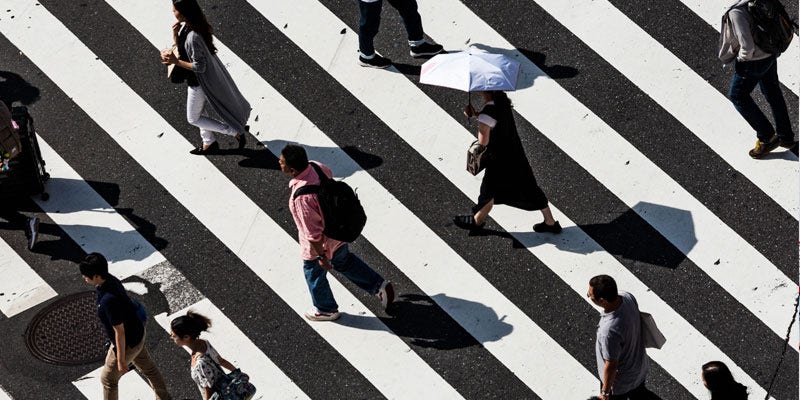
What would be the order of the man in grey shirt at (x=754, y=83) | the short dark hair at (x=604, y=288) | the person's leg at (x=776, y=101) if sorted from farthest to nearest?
the person's leg at (x=776, y=101) < the man in grey shirt at (x=754, y=83) < the short dark hair at (x=604, y=288)

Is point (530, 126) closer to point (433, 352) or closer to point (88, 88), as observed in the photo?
point (433, 352)

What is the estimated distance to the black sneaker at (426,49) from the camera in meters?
12.8

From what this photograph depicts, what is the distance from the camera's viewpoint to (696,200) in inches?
458

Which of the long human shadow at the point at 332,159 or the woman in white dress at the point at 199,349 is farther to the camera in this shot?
the long human shadow at the point at 332,159

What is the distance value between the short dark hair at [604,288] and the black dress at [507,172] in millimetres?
2152

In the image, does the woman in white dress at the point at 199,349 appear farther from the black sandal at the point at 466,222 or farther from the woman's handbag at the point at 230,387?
the black sandal at the point at 466,222

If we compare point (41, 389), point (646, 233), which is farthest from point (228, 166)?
point (646, 233)

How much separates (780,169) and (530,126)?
237 centimetres

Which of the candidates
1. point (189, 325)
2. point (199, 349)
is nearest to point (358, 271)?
point (199, 349)

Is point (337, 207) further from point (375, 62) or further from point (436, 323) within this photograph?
point (375, 62)

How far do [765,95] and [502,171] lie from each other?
2.79 metres

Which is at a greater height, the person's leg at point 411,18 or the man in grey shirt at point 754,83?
the man in grey shirt at point 754,83

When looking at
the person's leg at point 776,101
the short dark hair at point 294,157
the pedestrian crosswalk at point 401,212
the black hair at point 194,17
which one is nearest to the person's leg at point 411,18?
the pedestrian crosswalk at point 401,212

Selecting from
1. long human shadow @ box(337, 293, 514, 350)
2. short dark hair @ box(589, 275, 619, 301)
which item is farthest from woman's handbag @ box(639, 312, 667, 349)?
long human shadow @ box(337, 293, 514, 350)
